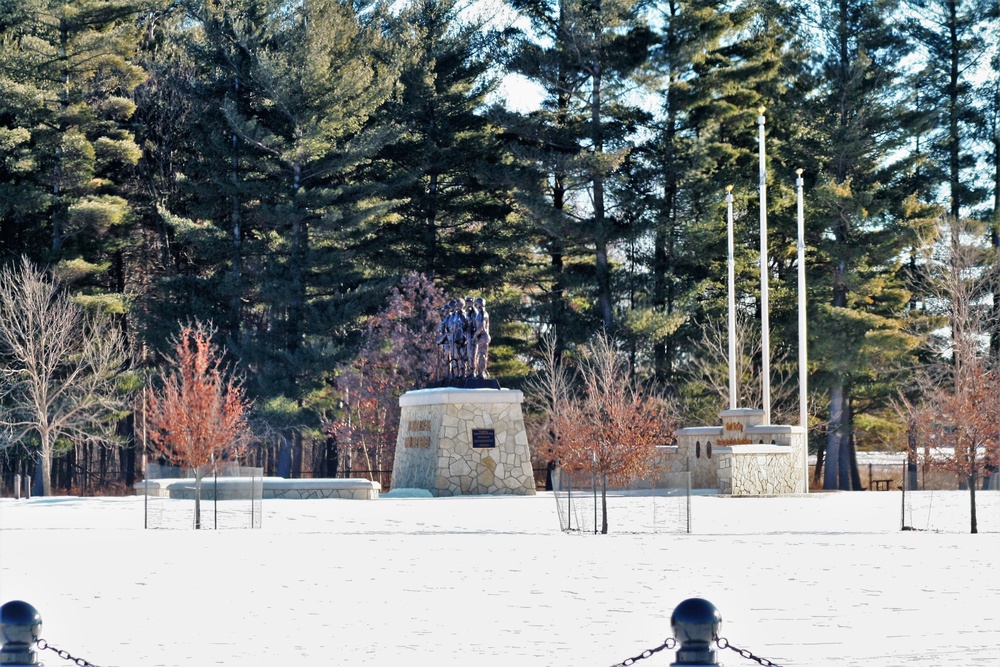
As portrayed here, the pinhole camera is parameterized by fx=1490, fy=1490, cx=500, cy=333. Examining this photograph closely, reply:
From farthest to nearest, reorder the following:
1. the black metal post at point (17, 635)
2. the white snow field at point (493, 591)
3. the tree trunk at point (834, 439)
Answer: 1. the tree trunk at point (834, 439)
2. the white snow field at point (493, 591)
3. the black metal post at point (17, 635)

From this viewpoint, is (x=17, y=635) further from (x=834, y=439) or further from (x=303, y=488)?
(x=834, y=439)

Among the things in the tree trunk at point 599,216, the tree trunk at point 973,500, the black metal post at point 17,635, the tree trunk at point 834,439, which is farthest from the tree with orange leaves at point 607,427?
the black metal post at point 17,635

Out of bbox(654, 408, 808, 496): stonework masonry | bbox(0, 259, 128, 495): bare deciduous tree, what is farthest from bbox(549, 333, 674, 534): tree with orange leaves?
bbox(0, 259, 128, 495): bare deciduous tree

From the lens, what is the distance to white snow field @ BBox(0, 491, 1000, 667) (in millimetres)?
9750

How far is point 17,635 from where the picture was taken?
6.84 m

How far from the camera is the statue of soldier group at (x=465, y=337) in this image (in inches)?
1350

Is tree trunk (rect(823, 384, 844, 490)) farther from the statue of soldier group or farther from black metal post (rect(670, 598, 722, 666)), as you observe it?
black metal post (rect(670, 598, 722, 666))

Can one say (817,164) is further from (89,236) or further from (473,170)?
(89,236)

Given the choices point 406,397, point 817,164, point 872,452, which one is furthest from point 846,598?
point 872,452

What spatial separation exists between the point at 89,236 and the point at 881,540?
117ft

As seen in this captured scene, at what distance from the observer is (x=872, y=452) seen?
62.5m

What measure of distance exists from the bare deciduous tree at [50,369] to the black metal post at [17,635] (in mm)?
38543

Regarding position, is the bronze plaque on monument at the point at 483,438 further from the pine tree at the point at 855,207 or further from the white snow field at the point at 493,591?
the pine tree at the point at 855,207

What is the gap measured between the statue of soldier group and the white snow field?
441 inches
